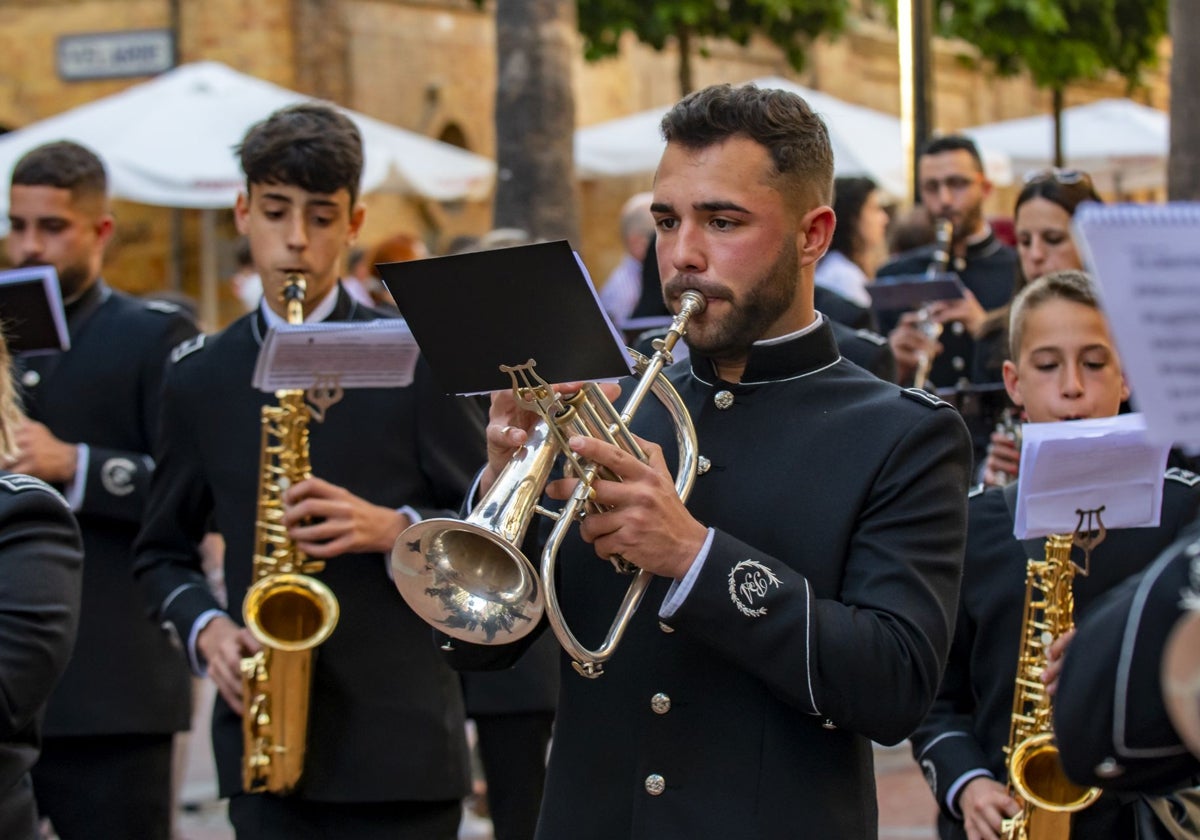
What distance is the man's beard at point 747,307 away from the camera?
3.08 metres

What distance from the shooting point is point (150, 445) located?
17.3ft

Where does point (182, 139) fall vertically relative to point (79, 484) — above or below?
below

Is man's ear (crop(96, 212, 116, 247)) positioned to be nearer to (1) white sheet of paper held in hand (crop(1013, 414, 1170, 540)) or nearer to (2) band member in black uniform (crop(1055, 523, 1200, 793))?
(1) white sheet of paper held in hand (crop(1013, 414, 1170, 540))

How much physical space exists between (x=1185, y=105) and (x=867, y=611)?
185 inches

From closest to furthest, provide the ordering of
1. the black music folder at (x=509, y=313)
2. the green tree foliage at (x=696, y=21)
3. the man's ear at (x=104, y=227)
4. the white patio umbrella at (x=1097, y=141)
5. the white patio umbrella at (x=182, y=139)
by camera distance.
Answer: the black music folder at (x=509, y=313) < the man's ear at (x=104, y=227) < the white patio umbrella at (x=182, y=139) < the white patio umbrella at (x=1097, y=141) < the green tree foliage at (x=696, y=21)

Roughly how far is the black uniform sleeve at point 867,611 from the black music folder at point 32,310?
2504 millimetres

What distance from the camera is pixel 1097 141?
1641cm

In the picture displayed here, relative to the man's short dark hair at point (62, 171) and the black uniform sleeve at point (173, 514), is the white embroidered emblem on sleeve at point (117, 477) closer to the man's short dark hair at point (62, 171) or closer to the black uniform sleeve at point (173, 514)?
the black uniform sleeve at point (173, 514)

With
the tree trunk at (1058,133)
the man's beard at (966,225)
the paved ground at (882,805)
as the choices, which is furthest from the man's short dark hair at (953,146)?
the tree trunk at (1058,133)

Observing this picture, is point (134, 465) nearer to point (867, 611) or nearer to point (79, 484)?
point (79, 484)

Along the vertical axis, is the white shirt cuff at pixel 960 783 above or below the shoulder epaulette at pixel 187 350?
below

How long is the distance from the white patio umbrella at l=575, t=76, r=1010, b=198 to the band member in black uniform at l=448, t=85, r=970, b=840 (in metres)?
10.7

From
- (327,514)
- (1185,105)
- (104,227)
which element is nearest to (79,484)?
(104,227)

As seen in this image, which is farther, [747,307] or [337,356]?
[337,356]
